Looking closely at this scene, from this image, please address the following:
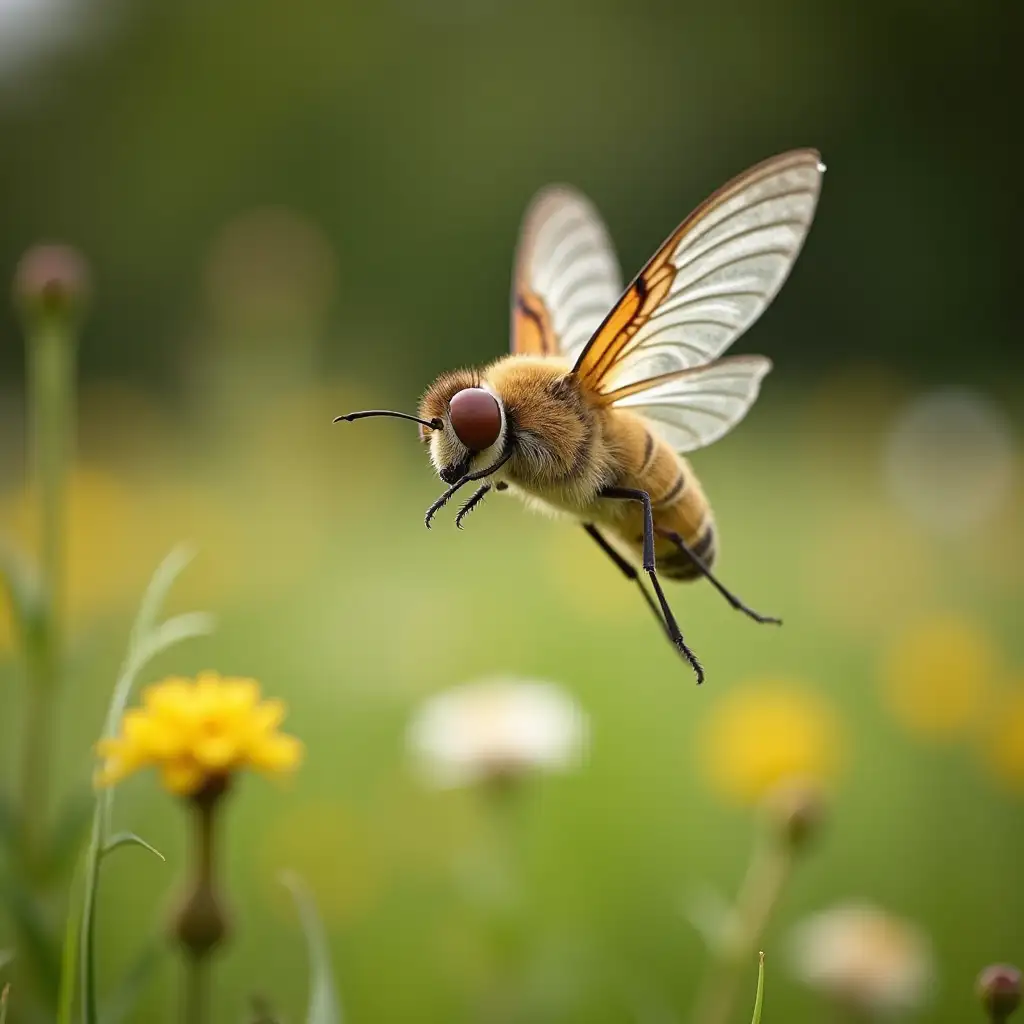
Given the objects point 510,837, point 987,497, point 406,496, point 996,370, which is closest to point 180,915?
point 510,837

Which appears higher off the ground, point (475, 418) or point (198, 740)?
point (475, 418)

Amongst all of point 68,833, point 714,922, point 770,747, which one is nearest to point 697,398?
point 714,922

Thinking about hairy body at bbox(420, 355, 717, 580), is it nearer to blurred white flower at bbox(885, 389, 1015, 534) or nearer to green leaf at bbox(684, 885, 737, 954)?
green leaf at bbox(684, 885, 737, 954)

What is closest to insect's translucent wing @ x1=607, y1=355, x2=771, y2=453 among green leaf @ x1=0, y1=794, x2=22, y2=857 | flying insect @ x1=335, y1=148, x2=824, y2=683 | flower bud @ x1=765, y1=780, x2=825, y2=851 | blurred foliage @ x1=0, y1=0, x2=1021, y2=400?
flying insect @ x1=335, y1=148, x2=824, y2=683

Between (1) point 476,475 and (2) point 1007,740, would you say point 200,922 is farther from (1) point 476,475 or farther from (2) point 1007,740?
(2) point 1007,740

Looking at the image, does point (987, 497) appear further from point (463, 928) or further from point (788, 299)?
point (788, 299)

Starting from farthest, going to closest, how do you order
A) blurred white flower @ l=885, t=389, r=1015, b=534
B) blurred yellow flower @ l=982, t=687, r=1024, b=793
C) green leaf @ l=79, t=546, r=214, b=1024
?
blurred white flower @ l=885, t=389, r=1015, b=534 < blurred yellow flower @ l=982, t=687, r=1024, b=793 < green leaf @ l=79, t=546, r=214, b=1024

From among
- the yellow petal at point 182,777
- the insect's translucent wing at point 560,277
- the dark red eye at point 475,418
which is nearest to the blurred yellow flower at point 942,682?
the insect's translucent wing at point 560,277
